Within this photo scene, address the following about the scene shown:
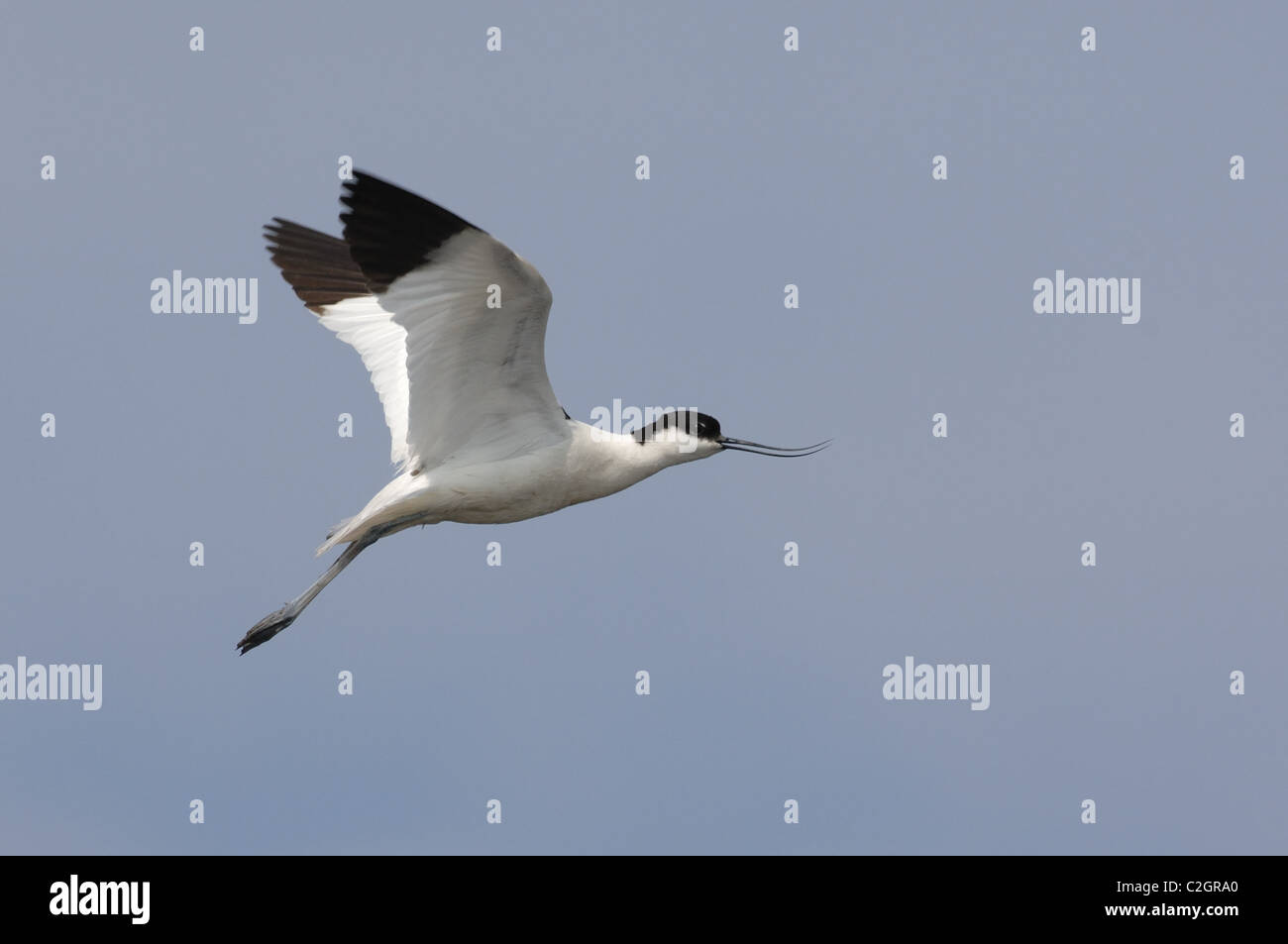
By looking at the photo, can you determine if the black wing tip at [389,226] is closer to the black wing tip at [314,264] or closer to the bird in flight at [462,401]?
the bird in flight at [462,401]

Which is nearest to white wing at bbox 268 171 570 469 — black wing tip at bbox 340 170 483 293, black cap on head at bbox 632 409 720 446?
black wing tip at bbox 340 170 483 293

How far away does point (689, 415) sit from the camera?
14.2m

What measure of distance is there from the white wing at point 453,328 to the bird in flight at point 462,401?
0.4 inches

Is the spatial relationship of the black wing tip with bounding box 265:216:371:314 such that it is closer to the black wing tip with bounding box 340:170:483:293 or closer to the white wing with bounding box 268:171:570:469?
the white wing with bounding box 268:171:570:469

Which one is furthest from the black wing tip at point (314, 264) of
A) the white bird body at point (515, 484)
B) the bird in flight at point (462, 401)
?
the white bird body at point (515, 484)

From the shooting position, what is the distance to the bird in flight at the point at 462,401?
39.4 feet

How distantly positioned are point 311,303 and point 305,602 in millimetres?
2951

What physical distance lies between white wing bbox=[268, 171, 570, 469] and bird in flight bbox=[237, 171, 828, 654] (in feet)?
0.03

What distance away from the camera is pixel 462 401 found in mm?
13273

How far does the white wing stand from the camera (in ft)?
39.1

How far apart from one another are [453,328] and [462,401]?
2.68 feet

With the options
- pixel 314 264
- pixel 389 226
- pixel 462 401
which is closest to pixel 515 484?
pixel 462 401

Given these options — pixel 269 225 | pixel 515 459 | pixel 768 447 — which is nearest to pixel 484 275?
pixel 515 459

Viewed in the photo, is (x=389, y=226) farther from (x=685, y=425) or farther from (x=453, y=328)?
(x=685, y=425)
